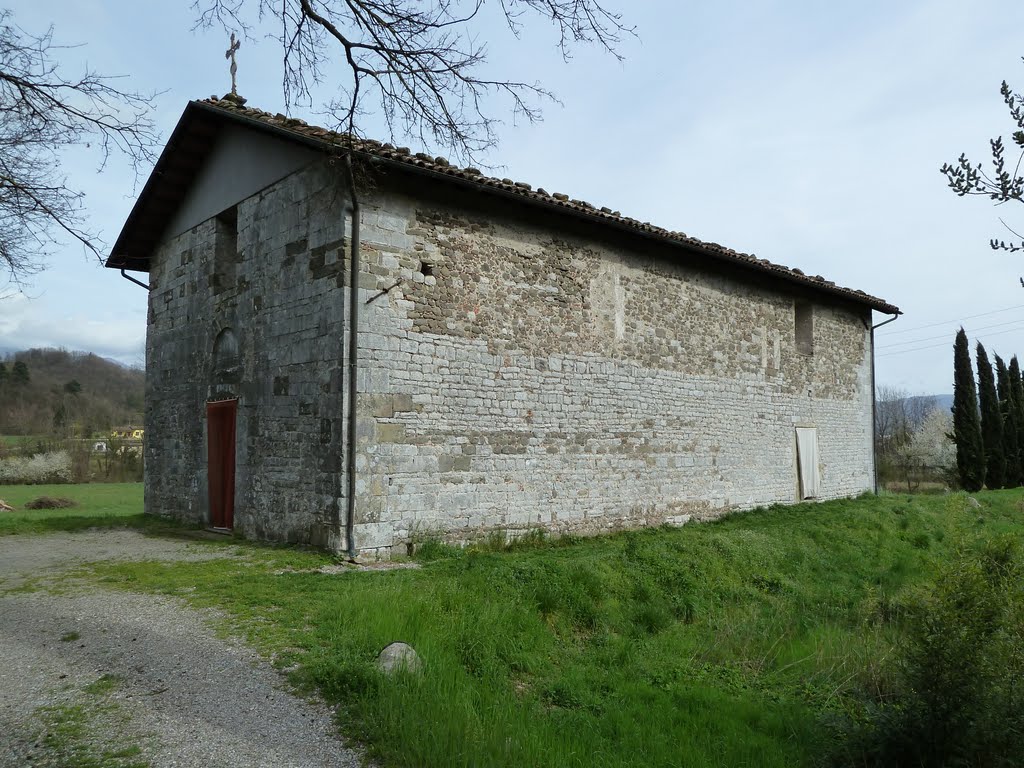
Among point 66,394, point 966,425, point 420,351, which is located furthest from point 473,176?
point 66,394

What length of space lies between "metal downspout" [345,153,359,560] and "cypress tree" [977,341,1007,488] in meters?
28.8

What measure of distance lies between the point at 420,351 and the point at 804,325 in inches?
435

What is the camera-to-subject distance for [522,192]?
33.6 feet

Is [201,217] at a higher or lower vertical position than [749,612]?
higher

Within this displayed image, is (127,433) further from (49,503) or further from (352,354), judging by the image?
(352,354)

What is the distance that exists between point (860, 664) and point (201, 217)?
1151 centimetres

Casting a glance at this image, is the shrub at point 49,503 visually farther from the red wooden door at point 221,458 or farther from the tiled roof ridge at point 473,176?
the tiled roof ridge at point 473,176

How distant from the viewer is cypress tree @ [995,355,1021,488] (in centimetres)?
2927

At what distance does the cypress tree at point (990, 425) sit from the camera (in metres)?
28.8

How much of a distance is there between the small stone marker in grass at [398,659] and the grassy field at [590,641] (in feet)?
0.28

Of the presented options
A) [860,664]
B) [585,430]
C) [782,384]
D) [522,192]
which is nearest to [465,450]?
[585,430]

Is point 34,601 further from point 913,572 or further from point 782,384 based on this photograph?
point 782,384

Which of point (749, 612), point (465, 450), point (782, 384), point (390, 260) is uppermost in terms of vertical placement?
point (390, 260)

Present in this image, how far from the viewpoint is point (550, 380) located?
35.9 ft
